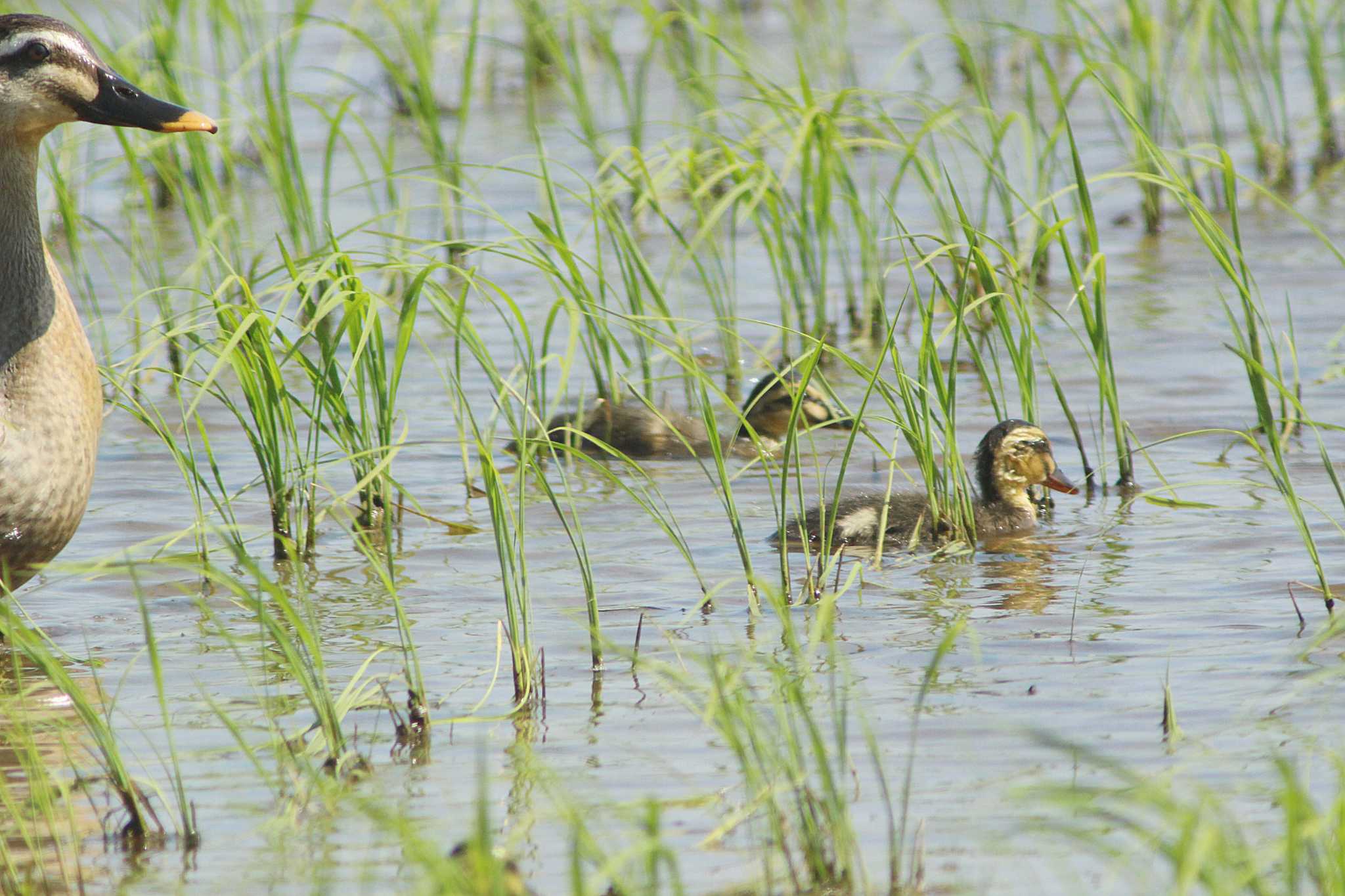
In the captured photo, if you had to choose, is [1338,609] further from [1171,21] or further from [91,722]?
[1171,21]

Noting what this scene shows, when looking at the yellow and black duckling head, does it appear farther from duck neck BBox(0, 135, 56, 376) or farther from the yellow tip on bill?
duck neck BBox(0, 135, 56, 376)

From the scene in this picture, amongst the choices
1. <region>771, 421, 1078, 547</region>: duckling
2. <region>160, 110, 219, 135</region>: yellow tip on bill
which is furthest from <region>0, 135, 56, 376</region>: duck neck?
<region>771, 421, 1078, 547</region>: duckling

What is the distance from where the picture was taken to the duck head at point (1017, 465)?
4.86 meters

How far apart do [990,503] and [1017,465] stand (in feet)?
0.38

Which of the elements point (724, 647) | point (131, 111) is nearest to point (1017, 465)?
point (724, 647)

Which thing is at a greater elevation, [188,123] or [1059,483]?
[188,123]

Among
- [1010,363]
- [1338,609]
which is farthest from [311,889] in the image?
[1010,363]

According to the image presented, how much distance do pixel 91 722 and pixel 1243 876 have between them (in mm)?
1583

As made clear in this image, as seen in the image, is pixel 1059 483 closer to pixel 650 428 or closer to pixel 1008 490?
pixel 1008 490

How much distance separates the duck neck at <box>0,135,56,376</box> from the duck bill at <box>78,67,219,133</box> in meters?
0.15

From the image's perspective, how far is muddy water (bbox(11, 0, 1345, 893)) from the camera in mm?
2986

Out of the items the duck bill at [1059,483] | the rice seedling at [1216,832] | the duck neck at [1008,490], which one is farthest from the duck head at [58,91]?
the rice seedling at [1216,832]

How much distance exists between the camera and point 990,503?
4.89 metres

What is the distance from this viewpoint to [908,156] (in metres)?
5.29
